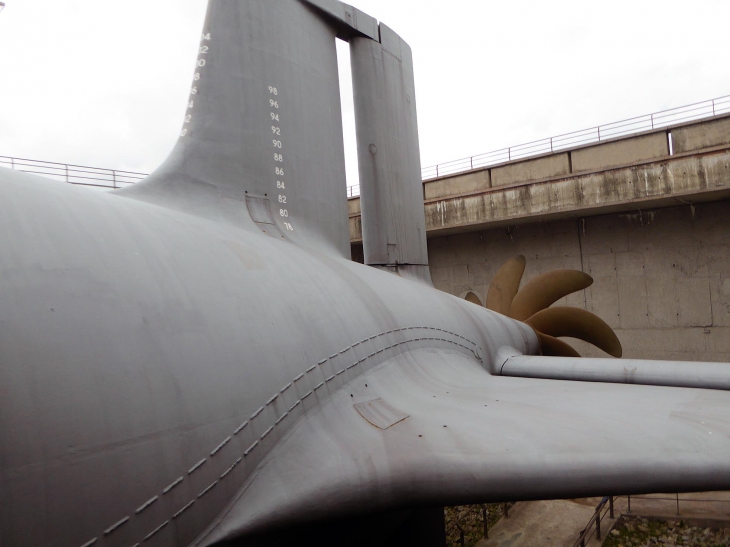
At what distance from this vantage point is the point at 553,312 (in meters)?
8.96

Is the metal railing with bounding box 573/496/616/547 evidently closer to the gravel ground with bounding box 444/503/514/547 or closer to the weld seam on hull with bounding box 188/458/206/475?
the gravel ground with bounding box 444/503/514/547

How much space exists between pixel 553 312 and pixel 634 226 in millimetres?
7750

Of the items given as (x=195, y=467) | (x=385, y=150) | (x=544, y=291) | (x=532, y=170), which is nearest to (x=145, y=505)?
(x=195, y=467)

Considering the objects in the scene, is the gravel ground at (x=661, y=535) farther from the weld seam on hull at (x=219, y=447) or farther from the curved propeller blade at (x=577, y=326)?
the weld seam on hull at (x=219, y=447)

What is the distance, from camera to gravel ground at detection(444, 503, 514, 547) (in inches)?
334

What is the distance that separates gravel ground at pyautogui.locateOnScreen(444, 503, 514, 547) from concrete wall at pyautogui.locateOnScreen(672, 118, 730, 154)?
11.2 m

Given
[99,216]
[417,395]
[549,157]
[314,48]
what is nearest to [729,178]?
[549,157]

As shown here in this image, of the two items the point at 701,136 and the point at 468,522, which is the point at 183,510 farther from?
the point at 701,136

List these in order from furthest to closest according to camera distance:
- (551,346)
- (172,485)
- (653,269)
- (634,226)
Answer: (634,226), (653,269), (551,346), (172,485)

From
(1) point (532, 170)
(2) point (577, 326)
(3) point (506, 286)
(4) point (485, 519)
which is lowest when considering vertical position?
(4) point (485, 519)

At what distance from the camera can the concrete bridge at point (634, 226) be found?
539 inches

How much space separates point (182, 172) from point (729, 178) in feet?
44.0

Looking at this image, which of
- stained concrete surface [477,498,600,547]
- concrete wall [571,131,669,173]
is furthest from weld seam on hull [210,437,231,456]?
concrete wall [571,131,669,173]

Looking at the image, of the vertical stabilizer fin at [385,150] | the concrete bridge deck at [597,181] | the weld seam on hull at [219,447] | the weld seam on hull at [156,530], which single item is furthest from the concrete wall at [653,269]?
the weld seam on hull at [156,530]
